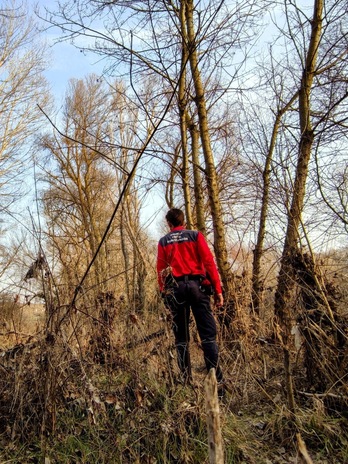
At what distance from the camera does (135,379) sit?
11.2 feet

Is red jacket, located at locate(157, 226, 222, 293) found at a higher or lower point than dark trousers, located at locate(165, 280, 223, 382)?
higher

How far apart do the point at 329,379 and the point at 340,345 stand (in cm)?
31

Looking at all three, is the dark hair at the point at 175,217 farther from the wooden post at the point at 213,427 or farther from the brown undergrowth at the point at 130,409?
the wooden post at the point at 213,427

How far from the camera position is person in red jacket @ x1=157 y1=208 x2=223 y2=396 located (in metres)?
4.17

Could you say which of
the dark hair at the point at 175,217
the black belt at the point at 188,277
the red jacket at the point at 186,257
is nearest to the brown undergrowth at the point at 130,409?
the black belt at the point at 188,277

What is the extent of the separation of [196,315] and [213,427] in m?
2.36

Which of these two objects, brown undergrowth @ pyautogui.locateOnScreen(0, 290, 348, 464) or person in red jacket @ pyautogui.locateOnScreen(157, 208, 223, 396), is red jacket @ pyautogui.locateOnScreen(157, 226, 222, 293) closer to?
person in red jacket @ pyautogui.locateOnScreen(157, 208, 223, 396)

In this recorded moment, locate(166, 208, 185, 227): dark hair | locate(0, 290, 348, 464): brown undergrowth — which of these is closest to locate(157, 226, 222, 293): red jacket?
locate(166, 208, 185, 227): dark hair

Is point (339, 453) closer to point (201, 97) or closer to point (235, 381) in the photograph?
point (235, 381)

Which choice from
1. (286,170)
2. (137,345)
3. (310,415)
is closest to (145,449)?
Result: (137,345)

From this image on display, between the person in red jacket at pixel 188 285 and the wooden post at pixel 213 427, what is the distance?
189 cm

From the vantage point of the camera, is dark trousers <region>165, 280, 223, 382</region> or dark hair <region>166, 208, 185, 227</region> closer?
dark trousers <region>165, 280, 223, 382</region>

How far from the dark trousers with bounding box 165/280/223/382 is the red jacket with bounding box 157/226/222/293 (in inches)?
6.2

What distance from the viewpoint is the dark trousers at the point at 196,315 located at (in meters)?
4.15
